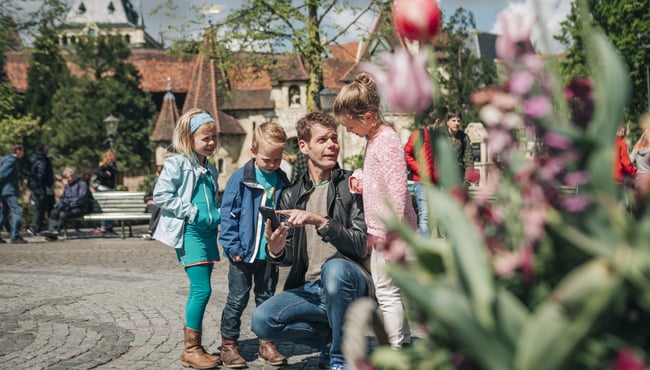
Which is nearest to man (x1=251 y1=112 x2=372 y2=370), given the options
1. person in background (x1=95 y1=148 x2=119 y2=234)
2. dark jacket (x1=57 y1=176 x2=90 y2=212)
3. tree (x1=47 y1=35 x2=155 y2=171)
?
dark jacket (x1=57 y1=176 x2=90 y2=212)

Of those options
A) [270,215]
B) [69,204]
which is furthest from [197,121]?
[69,204]

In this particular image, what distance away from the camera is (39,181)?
16781 mm

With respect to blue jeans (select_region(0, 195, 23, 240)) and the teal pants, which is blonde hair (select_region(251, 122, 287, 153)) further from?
blue jeans (select_region(0, 195, 23, 240))

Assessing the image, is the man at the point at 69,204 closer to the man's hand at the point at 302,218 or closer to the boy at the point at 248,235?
the boy at the point at 248,235

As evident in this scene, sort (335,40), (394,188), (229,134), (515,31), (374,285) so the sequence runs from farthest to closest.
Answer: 1. (229,134)
2. (335,40)
3. (374,285)
4. (394,188)
5. (515,31)

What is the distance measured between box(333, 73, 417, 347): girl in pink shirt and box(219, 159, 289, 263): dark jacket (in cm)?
106

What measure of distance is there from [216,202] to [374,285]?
159 centimetres

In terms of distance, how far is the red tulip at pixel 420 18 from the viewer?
134 cm

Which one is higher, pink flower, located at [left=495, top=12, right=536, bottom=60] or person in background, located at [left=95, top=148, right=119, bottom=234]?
pink flower, located at [left=495, top=12, right=536, bottom=60]

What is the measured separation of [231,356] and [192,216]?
931mm

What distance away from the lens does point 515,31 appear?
1.34m

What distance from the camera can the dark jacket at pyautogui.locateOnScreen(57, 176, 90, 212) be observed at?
16734mm

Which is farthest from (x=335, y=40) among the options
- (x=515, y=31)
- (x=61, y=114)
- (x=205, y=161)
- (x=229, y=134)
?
(x=61, y=114)

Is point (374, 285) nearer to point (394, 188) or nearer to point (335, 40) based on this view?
point (394, 188)
